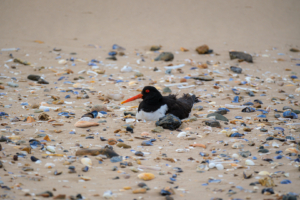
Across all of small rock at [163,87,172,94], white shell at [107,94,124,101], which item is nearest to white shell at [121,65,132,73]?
small rock at [163,87,172,94]

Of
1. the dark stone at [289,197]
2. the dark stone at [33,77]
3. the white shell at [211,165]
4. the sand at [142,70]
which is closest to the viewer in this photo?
the dark stone at [289,197]

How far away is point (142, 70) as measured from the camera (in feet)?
28.7

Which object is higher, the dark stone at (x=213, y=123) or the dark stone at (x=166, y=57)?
the dark stone at (x=166, y=57)

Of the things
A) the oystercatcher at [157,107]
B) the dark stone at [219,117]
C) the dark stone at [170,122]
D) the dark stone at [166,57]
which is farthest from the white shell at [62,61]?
the dark stone at [219,117]

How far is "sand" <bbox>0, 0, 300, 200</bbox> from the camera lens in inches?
131

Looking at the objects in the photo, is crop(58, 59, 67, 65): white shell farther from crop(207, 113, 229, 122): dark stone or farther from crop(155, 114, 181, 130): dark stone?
crop(207, 113, 229, 122): dark stone

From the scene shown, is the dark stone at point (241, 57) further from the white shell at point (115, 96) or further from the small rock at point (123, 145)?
the small rock at point (123, 145)

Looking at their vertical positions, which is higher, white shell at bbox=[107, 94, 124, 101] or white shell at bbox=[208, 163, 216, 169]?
white shell at bbox=[107, 94, 124, 101]

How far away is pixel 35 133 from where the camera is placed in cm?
451

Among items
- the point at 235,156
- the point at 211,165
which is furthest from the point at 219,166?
the point at 235,156

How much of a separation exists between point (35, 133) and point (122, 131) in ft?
4.39

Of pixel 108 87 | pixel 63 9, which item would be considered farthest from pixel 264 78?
pixel 63 9

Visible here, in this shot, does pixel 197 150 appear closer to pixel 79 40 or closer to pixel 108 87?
pixel 108 87

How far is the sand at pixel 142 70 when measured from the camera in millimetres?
3340
